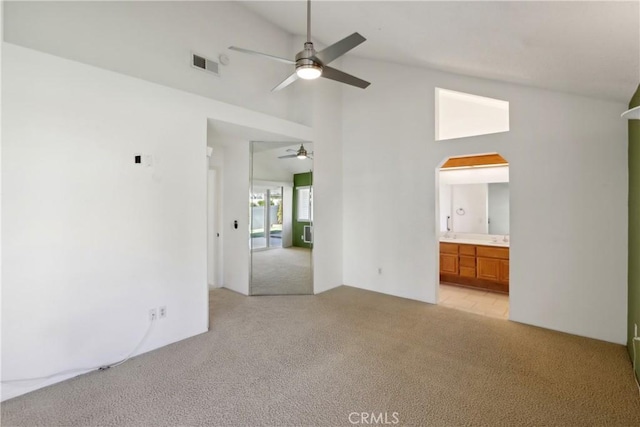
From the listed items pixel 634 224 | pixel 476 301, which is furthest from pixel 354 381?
pixel 476 301

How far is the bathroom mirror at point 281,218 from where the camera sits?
4680mm

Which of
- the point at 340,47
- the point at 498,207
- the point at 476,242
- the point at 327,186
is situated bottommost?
the point at 476,242

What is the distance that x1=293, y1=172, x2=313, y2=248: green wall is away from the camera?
16.0 ft

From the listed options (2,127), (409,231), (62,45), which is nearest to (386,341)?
(409,231)

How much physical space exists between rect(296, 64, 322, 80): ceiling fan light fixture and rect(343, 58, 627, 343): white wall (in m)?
2.44

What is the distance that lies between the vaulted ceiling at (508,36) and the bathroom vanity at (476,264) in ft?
8.88

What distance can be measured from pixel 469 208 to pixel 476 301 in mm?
1908

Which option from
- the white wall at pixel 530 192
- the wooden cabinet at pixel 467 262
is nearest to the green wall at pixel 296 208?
the white wall at pixel 530 192

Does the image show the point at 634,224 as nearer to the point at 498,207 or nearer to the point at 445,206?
the point at 498,207

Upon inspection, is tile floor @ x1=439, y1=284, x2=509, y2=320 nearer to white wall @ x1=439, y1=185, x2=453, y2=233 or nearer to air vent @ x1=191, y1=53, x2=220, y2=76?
white wall @ x1=439, y1=185, x2=453, y2=233

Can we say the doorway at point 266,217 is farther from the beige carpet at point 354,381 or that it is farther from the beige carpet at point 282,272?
the beige carpet at point 354,381

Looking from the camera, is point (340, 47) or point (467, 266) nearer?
point (340, 47)

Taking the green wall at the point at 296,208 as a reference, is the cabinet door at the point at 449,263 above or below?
below

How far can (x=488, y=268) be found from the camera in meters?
4.95
